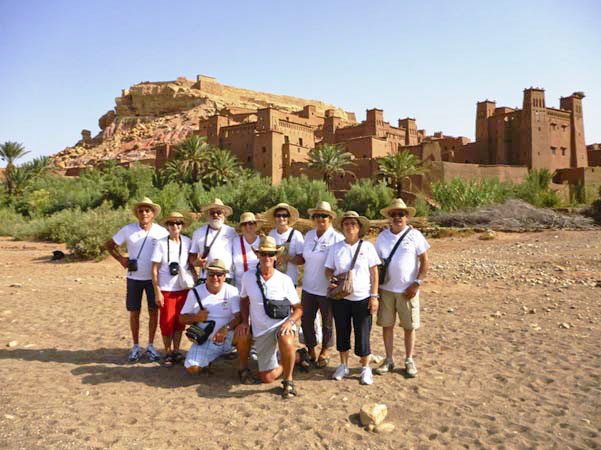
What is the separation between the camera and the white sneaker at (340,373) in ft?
16.1

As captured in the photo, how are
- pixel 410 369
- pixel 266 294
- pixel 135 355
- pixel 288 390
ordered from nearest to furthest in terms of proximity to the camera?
1. pixel 288 390
2. pixel 266 294
3. pixel 410 369
4. pixel 135 355

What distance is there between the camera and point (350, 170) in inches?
1307

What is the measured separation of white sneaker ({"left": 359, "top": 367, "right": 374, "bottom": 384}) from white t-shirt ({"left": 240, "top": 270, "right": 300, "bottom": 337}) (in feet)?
3.24

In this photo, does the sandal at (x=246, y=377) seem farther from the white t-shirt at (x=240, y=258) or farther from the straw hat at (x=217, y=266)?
the straw hat at (x=217, y=266)

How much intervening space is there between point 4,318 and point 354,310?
612 cm

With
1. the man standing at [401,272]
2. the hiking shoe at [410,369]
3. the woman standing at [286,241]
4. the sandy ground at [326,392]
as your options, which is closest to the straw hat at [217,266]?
the woman standing at [286,241]

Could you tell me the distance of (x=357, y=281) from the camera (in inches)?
187

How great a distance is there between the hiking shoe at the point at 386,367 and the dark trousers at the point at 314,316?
24.0 inches

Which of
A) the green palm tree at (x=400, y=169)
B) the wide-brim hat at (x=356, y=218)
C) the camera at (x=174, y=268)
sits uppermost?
the green palm tree at (x=400, y=169)

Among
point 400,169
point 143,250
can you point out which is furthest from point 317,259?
point 400,169

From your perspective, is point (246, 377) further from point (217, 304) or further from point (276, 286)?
point (276, 286)

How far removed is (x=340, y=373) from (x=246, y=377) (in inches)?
37.5

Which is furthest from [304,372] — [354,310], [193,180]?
[193,180]

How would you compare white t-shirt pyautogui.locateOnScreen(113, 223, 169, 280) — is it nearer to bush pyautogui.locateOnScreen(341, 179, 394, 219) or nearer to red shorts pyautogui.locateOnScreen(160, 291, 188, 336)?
red shorts pyautogui.locateOnScreen(160, 291, 188, 336)
